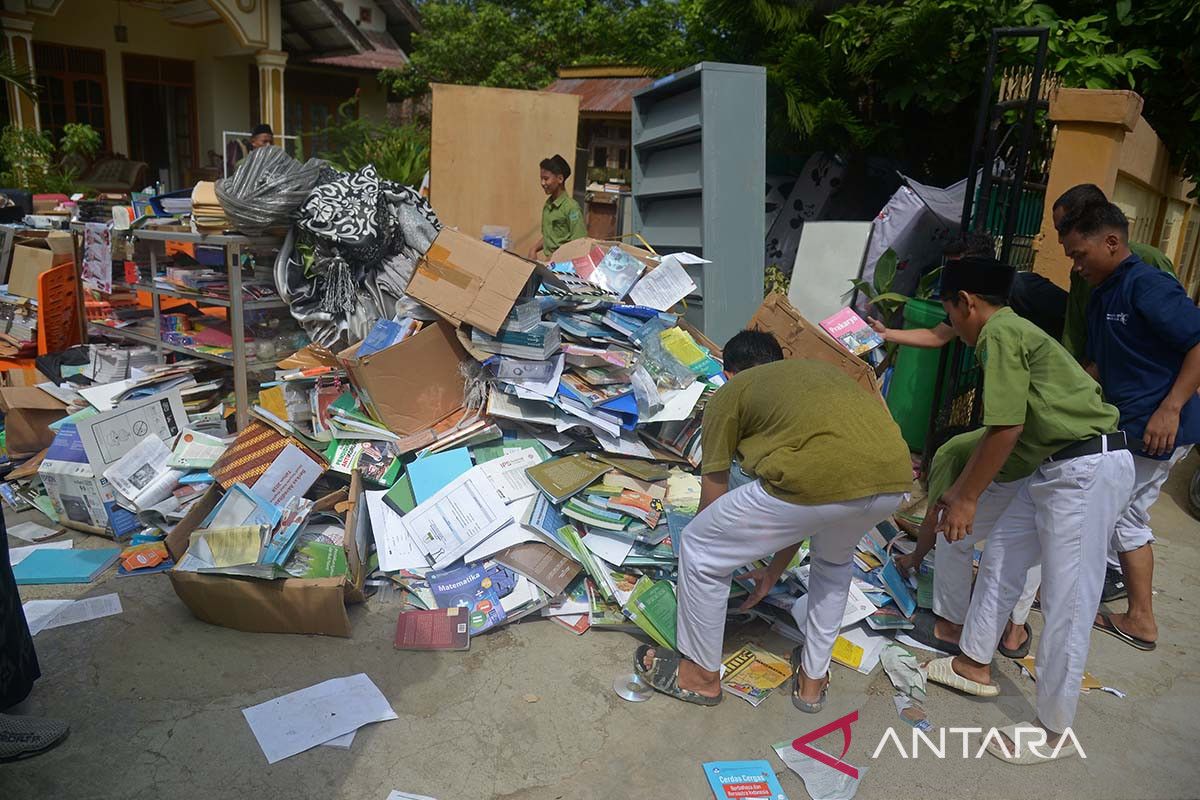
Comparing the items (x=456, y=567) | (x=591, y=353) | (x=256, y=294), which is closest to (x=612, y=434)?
(x=591, y=353)

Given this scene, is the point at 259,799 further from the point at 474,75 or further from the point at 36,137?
the point at 474,75

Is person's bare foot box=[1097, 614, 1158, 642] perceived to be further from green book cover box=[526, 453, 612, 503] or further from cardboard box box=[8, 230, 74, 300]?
cardboard box box=[8, 230, 74, 300]

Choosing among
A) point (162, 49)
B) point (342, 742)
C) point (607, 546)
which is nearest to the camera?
point (342, 742)

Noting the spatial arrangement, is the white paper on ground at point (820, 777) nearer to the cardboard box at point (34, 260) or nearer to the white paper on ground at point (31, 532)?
the white paper on ground at point (31, 532)

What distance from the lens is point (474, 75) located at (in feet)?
54.5

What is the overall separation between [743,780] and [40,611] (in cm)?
296

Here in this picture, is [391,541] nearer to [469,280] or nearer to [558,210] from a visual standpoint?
[469,280]

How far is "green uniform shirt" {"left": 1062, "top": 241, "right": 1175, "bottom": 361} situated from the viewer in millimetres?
3436

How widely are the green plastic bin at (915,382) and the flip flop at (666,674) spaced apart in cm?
266

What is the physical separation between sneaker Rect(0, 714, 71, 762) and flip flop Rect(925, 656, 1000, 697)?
3.10 metres

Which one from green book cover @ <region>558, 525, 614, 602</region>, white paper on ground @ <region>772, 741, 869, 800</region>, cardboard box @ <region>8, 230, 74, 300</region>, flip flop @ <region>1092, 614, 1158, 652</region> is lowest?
white paper on ground @ <region>772, 741, 869, 800</region>

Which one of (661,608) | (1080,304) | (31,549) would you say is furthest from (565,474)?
(31,549)

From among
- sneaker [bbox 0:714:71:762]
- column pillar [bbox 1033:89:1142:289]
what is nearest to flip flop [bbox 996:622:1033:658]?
column pillar [bbox 1033:89:1142:289]

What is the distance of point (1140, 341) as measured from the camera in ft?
10.1
